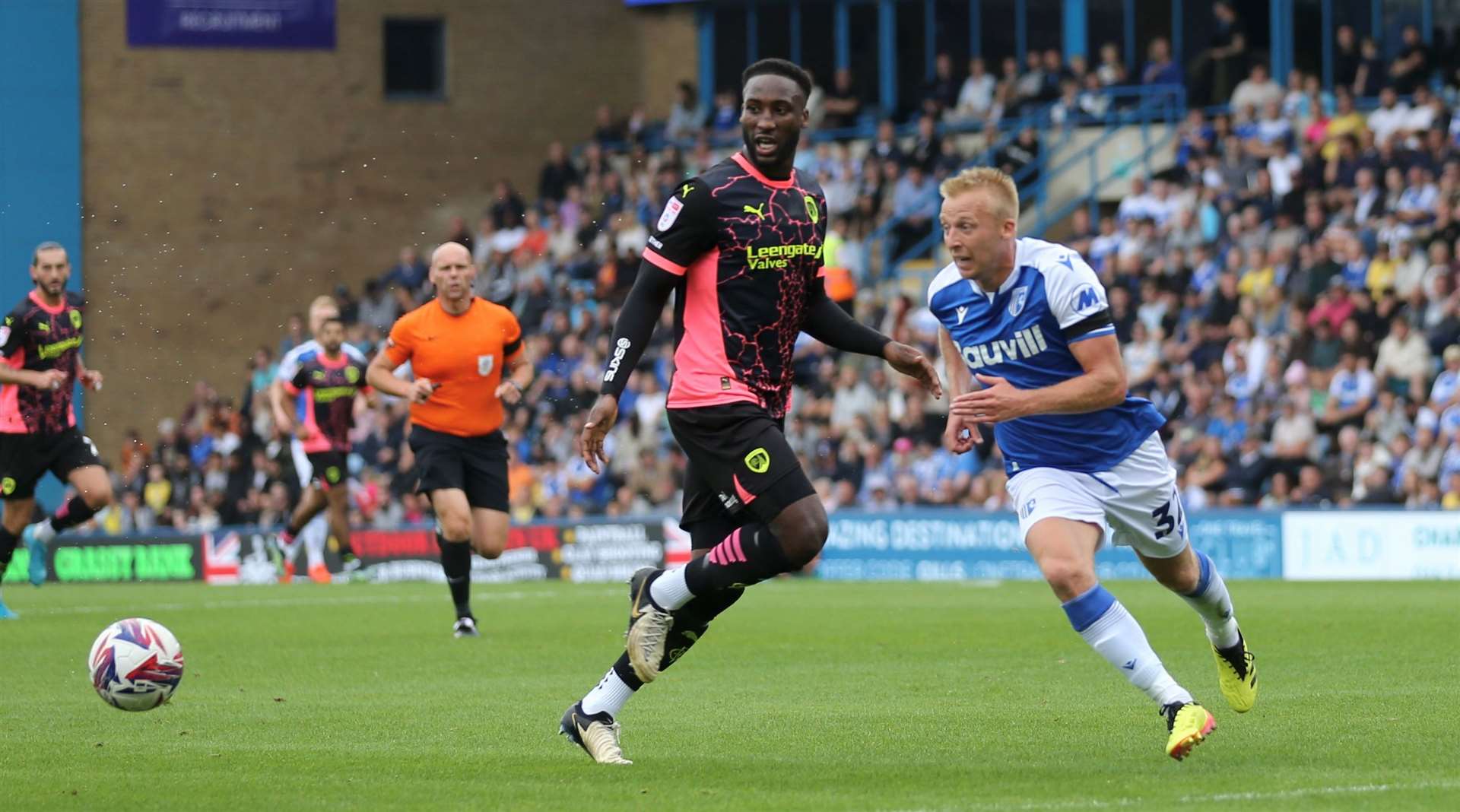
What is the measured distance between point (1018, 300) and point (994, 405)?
58cm

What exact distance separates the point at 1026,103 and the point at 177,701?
73.4 feet

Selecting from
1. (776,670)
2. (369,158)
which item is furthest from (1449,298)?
(369,158)

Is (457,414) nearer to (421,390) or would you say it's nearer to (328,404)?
(421,390)

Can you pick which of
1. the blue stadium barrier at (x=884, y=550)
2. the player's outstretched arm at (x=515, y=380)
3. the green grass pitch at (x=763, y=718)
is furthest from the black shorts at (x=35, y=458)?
the blue stadium barrier at (x=884, y=550)

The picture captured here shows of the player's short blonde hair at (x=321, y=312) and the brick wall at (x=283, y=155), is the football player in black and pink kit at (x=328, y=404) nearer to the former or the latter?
the player's short blonde hair at (x=321, y=312)

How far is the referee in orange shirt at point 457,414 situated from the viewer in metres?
14.6

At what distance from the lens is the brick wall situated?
3634 centimetres

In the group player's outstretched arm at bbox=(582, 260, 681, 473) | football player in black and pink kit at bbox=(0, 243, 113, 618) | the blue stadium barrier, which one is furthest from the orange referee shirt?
the blue stadium barrier

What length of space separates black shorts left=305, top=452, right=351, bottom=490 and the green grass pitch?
408cm

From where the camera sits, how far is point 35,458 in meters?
16.4

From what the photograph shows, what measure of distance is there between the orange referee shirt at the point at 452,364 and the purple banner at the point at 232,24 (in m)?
23.1

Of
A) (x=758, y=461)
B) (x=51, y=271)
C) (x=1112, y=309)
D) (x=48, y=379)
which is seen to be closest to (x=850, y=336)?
(x=758, y=461)

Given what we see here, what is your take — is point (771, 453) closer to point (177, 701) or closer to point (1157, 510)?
point (1157, 510)

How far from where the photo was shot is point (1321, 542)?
21375 mm
